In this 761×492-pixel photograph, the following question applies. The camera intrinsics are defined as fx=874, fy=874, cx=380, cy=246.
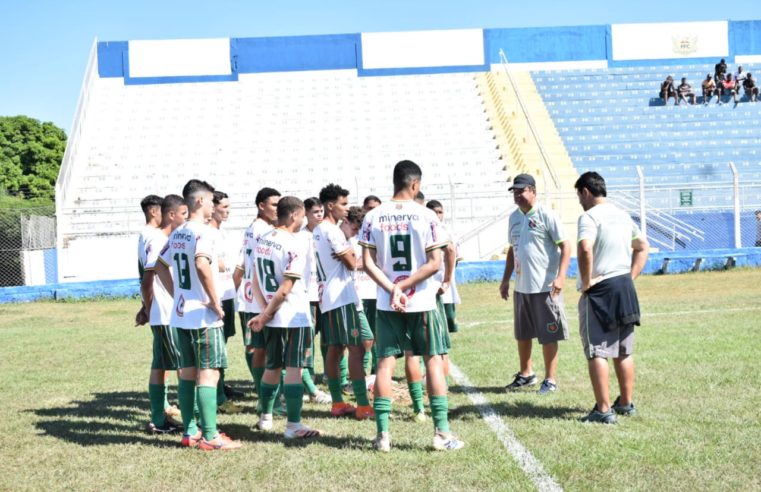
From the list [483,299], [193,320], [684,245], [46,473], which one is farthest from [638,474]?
[684,245]

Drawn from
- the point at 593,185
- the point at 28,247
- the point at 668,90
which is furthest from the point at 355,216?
the point at 668,90

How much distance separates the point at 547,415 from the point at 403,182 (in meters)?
2.32

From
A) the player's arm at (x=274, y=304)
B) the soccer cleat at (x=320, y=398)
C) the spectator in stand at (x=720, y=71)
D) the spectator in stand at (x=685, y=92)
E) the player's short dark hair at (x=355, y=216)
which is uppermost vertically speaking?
the spectator in stand at (x=720, y=71)

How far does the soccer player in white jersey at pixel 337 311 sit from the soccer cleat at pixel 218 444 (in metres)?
1.39

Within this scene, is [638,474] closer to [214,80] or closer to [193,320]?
[193,320]

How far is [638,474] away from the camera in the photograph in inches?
205

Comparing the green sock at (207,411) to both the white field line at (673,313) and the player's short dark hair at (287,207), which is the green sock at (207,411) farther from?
the white field line at (673,313)

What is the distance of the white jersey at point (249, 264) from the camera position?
7.45 metres

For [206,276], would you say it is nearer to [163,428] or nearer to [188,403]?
[188,403]

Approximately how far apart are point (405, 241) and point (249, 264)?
1.96 metres

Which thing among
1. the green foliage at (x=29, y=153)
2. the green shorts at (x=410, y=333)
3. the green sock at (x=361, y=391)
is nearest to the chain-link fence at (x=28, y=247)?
the green sock at (x=361, y=391)

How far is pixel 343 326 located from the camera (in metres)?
7.56

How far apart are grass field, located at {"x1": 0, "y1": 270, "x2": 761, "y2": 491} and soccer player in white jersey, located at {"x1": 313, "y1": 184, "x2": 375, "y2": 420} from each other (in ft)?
0.84

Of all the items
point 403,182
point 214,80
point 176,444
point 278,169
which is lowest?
point 176,444
